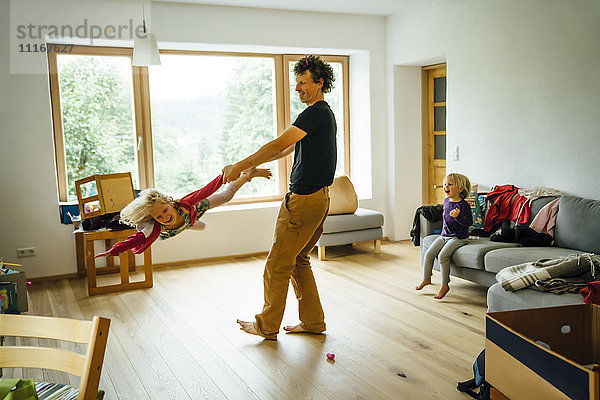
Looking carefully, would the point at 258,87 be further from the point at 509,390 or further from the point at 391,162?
the point at 509,390

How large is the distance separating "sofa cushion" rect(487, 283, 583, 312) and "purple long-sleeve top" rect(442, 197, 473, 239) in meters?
0.99

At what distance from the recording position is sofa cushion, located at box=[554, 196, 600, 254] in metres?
3.90

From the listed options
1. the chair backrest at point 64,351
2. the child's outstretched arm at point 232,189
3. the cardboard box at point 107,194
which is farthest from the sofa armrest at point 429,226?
the chair backrest at point 64,351

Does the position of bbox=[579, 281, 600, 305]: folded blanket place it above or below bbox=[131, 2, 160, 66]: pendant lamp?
below

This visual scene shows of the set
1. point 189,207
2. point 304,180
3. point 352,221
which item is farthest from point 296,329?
point 352,221

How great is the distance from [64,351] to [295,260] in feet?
6.74

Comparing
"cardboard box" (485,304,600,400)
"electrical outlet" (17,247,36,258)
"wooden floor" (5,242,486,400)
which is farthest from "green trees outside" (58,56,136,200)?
"cardboard box" (485,304,600,400)

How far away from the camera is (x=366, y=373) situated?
2969 millimetres

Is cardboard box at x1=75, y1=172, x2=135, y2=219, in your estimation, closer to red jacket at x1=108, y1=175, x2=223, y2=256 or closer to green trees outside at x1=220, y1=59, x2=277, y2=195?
green trees outside at x1=220, y1=59, x2=277, y2=195

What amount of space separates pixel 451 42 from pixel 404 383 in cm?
393

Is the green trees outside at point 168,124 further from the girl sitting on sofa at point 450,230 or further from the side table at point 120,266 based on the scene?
the girl sitting on sofa at point 450,230

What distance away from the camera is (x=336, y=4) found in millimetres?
5836

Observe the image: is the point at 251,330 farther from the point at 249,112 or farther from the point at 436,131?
the point at 436,131

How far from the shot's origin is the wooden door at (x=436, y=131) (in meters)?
6.43
